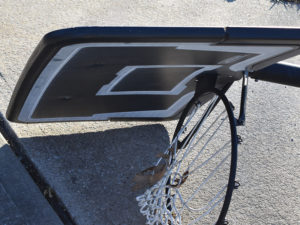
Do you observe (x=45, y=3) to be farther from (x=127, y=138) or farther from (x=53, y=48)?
(x=53, y=48)

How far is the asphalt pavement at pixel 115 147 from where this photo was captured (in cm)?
334

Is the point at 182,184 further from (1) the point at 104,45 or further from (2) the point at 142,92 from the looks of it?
(1) the point at 104,45

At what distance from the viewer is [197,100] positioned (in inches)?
129

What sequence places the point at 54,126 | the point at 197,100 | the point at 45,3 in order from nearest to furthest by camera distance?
the point at 197,100 → the point at 54,126 → the point at 45,3

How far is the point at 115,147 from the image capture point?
3723mm

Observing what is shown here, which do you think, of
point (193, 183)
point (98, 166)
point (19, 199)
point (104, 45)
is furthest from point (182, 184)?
point (104, 45)

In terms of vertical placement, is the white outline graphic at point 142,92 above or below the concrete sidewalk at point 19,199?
above

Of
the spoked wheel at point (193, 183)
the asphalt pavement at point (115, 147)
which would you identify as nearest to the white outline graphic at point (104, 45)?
the spoked wheel at point (193, 183)

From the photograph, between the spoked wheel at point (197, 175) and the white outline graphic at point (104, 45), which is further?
the spoked wheel at point (197, 175)

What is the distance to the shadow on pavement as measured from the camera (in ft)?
10.6

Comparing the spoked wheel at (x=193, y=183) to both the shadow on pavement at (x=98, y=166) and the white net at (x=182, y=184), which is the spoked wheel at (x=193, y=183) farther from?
the shadow on pavement at (x=98, y=166)

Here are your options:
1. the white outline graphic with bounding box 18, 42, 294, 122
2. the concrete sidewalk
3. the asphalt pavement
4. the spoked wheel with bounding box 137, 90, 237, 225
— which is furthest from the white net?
the concrete sidewalk

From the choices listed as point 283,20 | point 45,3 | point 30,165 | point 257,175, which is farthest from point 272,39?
point 283,20

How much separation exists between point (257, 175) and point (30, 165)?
6.09ft
